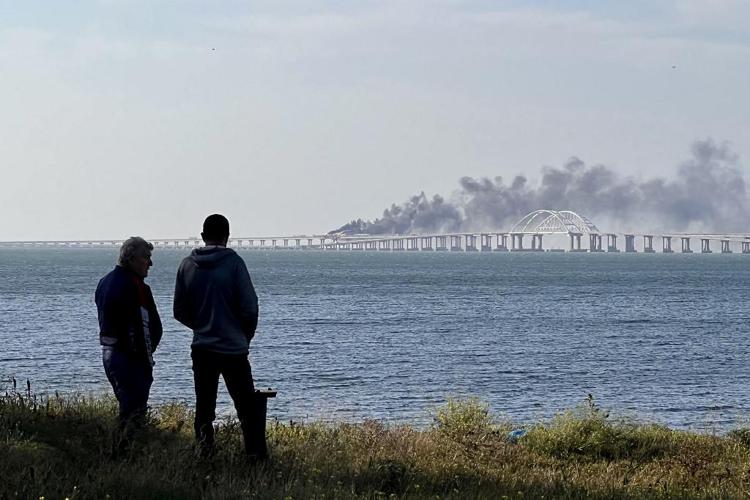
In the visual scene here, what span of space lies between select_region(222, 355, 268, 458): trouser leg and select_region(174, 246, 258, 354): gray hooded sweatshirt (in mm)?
107

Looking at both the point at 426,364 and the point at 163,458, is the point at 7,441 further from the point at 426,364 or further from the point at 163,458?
the point at 426,364

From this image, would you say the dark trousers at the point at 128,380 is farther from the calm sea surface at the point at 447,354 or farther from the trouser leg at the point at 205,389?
the calm sea surface at the point at 447,354

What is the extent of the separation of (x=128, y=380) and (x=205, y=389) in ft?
1.87

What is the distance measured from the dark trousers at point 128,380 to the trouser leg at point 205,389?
1.32 ft

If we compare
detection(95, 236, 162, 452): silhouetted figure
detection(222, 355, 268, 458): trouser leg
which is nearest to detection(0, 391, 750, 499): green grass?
detection(222, 355, 268, 458): trouser leg

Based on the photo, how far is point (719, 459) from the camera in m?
9.47

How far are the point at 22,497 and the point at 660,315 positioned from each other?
54.5 meters

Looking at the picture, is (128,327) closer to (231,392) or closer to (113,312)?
(113,312)

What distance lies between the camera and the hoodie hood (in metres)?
6.69

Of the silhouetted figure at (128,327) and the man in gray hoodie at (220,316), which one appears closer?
the man in gray hoodie at (220,316)

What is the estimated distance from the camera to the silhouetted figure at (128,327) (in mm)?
7000

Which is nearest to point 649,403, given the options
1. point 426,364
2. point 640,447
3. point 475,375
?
point 475,375

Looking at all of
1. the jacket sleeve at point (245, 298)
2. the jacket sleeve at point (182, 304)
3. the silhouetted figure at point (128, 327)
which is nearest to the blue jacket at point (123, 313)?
the silhouetted figure at point (128, 327)

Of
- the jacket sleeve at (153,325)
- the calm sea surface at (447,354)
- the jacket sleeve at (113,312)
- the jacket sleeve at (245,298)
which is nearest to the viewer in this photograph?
the jacket sleeve at (245,298)
